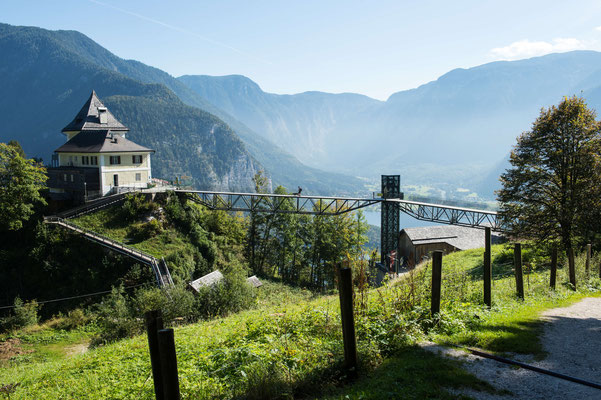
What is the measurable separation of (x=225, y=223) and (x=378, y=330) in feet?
131

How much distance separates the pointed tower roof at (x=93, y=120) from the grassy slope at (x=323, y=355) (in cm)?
4024

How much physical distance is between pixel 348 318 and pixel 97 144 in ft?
136

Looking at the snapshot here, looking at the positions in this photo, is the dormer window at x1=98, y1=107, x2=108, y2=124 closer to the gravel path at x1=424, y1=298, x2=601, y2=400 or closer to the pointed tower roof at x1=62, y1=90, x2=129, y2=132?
the pointed tower roof at x1=62, y1=90, x2=129, y2=132

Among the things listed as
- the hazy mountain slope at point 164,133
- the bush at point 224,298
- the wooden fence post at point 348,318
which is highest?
the hazy mountain slope at point 164,133

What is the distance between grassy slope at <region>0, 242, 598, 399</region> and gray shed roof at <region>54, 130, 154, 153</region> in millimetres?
33398

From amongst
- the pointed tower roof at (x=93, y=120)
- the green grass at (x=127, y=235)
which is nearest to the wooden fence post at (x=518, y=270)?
the green grass at (x=127, y=235)

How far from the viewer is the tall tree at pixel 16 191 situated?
31.0 metres

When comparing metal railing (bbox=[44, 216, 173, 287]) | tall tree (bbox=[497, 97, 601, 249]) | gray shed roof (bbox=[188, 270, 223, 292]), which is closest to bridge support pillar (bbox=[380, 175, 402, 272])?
tall tree (bbox=[497, 97, 601, 249])

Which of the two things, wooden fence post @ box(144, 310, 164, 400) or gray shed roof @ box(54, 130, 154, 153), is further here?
gray shed roof @ box(54, 130, 154, 153)

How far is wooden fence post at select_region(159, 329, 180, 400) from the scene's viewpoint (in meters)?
4.17

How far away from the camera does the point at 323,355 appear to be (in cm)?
673

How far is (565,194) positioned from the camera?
20.3m

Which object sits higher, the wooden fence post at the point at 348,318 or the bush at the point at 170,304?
the wooden fence post at the point at 348,318

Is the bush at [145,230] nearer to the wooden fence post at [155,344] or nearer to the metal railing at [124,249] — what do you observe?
the metal railing at [124,249]
